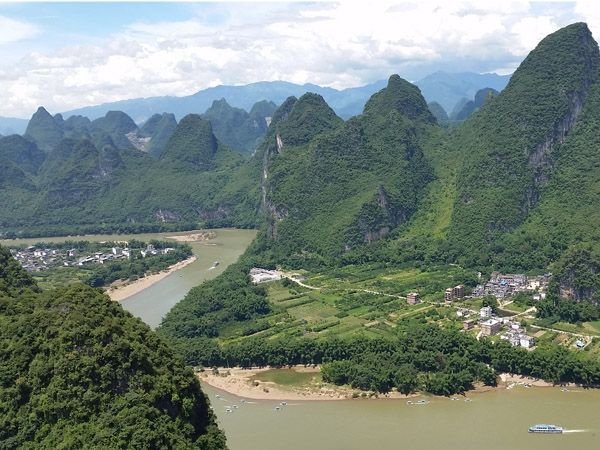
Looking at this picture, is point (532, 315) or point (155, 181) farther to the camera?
point (155, 181)

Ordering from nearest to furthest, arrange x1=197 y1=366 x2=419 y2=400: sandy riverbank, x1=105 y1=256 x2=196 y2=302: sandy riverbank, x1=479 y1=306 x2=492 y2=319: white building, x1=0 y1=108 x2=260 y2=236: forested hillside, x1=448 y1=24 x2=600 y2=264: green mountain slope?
x1=197 y1=366 x2=419 y2=400: sandy riverbank, x1=479 y1=306 x2=492 y2=319: white building, x1=105 y1=256 x2=196 y2=302: sandy riverbank, x1=448 y1=24 x2=600 y2=264: green mountain slope, x1=0 y1=108 x2=260 y2=236: forested hillside

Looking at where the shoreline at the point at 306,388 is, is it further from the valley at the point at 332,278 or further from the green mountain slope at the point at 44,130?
the green mountain slope at the point at 44,130

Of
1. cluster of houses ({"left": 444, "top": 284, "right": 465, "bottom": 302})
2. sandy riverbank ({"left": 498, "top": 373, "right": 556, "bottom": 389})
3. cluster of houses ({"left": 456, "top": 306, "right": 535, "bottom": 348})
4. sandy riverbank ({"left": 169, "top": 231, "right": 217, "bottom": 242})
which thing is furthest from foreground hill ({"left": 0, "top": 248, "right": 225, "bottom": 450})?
sandy riverbank ({"left": 169, "top": 231, "right": 217, "bottom": 242})

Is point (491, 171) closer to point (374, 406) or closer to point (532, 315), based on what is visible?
point (532, 315)

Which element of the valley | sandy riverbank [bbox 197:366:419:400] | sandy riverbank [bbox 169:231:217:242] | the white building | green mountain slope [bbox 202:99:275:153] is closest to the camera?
the valley

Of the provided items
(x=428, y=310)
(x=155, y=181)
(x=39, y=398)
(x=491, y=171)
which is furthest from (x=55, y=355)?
(x=155, y=181)

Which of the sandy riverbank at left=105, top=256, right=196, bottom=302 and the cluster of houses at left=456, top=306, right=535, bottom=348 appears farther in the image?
the sandy riverbank at left=105, top=256, right=196, bottom=302

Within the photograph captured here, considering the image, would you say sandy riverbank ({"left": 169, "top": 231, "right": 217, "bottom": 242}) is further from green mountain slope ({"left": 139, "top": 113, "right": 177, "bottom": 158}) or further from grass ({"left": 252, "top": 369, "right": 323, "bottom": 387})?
green mountain slope ({"left": 139, "top": 113, "right": 177, "bottom": 158})

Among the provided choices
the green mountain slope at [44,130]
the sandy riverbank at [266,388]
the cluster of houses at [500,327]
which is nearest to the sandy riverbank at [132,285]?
the sandy riverbank at [266,388]
